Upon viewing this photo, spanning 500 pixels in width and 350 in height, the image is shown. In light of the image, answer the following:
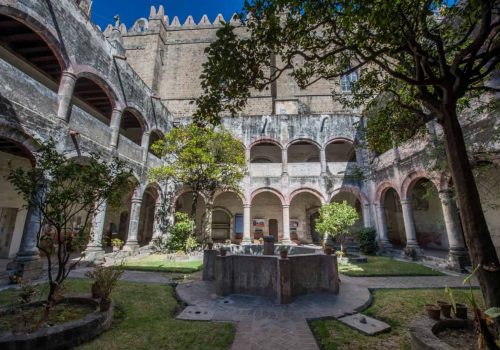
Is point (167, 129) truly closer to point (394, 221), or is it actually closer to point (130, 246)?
point (130, 246)

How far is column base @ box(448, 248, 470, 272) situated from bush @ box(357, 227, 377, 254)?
410 centimetres

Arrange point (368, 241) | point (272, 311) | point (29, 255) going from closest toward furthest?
point (272, 311) < point (29, 255) < point (368, 241)

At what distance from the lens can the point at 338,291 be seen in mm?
5480

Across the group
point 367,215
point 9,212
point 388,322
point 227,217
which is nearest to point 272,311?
point 388,322

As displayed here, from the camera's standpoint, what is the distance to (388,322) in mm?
4059

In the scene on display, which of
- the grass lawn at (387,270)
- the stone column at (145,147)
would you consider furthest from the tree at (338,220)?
the stone column at (145,147)

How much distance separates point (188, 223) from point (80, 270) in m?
4.39

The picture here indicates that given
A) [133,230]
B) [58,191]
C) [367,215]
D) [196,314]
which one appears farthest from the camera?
[367,215]

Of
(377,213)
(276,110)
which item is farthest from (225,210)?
(377,213)

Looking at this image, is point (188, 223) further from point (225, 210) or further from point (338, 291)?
point (338, 291)

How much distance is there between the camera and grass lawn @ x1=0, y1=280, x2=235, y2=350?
3258 mm

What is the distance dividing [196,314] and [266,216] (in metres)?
12.9

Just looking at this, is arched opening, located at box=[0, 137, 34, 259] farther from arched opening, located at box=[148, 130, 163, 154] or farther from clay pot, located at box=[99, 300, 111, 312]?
clay pot, located at box=[99, 300, 111, 312]

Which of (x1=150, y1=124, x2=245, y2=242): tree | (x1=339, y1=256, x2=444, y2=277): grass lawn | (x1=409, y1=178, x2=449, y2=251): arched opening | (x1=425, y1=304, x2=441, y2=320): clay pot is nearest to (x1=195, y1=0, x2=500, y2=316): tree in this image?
(x1=425, y1=304, x2=441, y2=320): clay pot
